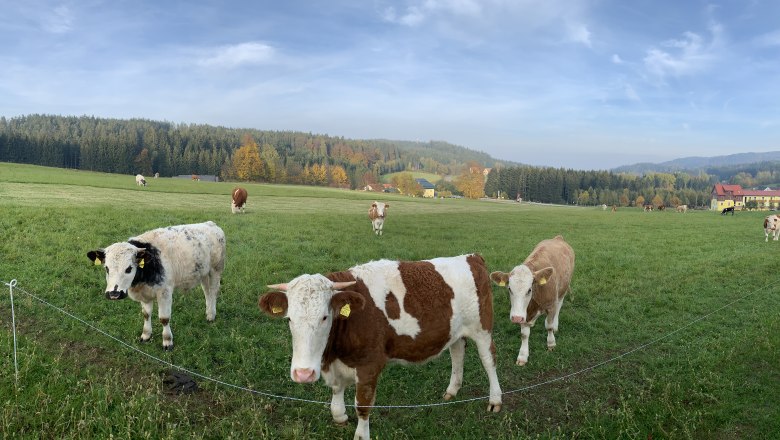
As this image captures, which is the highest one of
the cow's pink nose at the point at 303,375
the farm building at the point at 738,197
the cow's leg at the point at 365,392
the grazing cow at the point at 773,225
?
the farm building at the point at 738,197

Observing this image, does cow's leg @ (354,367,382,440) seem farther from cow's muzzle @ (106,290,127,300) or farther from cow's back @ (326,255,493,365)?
cow's muzzle @ (106,290,127,300)

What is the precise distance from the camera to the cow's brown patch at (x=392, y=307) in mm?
5480

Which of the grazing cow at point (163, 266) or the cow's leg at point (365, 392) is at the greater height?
the grazing cow at point (163, 266)

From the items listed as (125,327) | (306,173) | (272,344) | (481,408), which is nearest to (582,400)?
(481,408)

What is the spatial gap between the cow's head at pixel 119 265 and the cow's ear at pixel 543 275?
711cm

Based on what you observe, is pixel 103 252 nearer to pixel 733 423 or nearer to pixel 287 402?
pixel 287 402

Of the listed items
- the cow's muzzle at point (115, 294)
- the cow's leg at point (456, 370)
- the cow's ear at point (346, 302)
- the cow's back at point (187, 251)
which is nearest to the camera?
the cow's ear at point (346, 302)

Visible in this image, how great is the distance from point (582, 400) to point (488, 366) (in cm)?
167

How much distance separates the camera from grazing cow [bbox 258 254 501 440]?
464 centimetres

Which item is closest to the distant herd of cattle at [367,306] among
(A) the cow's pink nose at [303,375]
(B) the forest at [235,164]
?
(A) the cow's pink nose at [303,375]

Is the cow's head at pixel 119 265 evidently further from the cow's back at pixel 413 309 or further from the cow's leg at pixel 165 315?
the cow's back at pixel 413 309

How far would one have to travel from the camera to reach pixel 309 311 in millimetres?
4566

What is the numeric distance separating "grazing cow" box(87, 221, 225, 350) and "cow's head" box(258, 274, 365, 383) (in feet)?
12.7

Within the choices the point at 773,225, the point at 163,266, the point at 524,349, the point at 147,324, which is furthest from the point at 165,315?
the point at 773,225
